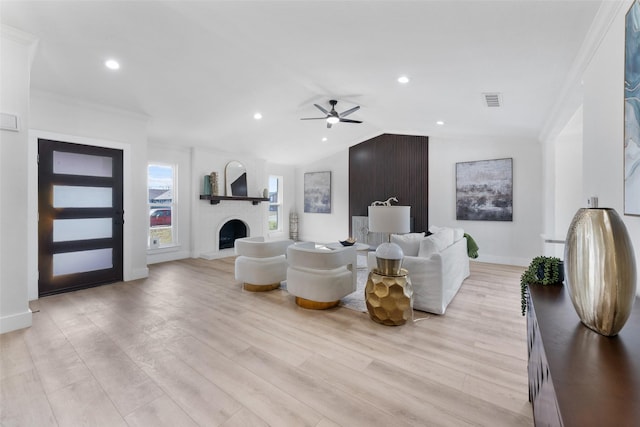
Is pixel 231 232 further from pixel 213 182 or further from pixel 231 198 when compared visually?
pixel 213 182

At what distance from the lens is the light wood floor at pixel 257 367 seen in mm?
1628

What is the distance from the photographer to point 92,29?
270cm

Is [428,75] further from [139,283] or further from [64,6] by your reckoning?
[139,283]

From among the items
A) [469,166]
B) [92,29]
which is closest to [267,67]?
[92,29]

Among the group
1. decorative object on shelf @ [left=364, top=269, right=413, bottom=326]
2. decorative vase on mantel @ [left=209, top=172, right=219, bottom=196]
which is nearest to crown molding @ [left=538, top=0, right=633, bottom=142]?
decorative object on shelf @ [left=364, top=269, right=413, bottom=326]

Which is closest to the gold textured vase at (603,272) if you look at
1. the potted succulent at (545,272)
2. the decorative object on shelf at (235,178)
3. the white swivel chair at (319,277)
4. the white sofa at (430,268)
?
the potted succulent at (545,272)

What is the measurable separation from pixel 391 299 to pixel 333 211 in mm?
5456

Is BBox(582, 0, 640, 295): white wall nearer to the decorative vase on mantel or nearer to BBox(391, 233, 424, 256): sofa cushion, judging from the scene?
BBox(391, 233, 424, 256): sofa cushion

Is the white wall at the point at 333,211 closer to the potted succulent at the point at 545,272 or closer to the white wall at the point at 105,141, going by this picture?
the white wall at the point at 105,141

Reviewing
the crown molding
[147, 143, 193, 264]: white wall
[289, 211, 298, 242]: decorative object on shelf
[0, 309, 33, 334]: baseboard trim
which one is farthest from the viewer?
[289, 211, 298, 242]: decorative object on shelf

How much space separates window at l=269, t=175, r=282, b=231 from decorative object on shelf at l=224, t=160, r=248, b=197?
4.35 feet

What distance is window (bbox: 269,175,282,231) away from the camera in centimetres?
847

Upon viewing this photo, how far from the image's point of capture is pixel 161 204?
5.78m

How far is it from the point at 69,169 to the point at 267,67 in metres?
3.03
